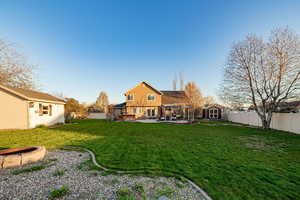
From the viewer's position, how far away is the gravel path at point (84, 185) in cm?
238

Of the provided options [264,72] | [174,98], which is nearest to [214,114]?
[174,98]

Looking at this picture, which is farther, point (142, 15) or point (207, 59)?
point (207, 59)

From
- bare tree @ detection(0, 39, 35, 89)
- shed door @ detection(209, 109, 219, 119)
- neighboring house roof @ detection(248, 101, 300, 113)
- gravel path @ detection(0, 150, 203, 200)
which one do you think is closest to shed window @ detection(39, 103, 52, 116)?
bare tree @ detection(0, 39, 35, 89)

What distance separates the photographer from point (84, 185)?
8.86ft

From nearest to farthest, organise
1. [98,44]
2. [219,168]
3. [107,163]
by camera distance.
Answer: [219,168]
[107,163]
[98,44]

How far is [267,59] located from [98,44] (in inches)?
748

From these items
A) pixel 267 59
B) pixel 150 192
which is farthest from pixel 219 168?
pixel 267 59

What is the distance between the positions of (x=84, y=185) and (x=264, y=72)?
16.7 meters

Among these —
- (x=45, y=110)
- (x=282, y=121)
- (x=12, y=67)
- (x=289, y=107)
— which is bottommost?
(x=282, y=121)

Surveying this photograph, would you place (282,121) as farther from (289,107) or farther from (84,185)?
(84,185)

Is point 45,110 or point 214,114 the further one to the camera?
point 214,114

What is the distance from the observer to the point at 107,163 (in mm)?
3859

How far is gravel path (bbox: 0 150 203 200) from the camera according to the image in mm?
2377

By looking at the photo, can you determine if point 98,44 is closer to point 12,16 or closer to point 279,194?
point 12,16
